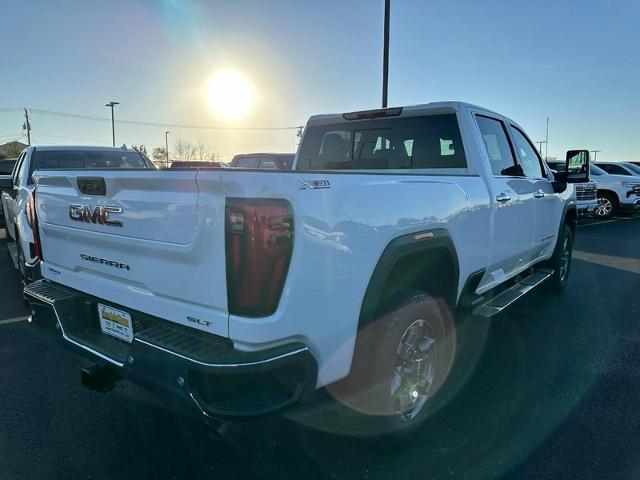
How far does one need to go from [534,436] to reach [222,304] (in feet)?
6.91

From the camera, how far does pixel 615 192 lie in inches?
613

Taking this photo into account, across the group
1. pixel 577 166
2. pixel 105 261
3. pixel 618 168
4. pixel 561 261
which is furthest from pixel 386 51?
pixel 105 261

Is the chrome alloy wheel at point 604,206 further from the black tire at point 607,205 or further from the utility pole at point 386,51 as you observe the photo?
the utility pole at point 386,51

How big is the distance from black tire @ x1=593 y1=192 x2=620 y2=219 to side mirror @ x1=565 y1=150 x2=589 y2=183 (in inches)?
476

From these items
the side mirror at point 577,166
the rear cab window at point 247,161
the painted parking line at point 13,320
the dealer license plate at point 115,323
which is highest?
the rear cab window at point 247,161

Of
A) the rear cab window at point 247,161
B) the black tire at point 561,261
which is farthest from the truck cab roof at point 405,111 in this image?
the rear cab window at point 247,161

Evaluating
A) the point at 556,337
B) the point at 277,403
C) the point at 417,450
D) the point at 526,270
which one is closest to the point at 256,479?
the point at 277,403

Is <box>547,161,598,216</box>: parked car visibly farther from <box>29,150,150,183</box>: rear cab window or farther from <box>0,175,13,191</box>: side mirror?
<box>0,175,13,191</box>: side mirror

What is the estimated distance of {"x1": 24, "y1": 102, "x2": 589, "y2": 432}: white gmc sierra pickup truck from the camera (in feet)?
6.48

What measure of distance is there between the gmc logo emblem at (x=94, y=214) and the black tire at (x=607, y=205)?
16.7 meters

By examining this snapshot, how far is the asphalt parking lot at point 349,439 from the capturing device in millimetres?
2584

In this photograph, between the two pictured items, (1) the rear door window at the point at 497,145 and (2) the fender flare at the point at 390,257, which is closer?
(2) the fender flare at the point at 390,257

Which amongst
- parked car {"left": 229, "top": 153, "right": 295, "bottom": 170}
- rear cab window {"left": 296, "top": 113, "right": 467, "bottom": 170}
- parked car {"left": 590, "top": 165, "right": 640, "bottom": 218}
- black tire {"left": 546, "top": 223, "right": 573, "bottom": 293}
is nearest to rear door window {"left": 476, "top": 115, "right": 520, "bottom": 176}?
rear cab window {"left": 296, "top": 113, "right": 467, "bottom": 170}

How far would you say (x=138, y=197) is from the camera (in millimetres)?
2334
